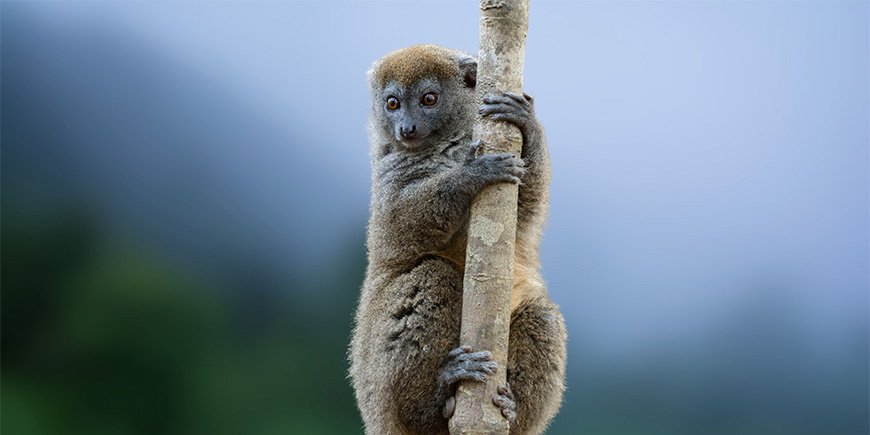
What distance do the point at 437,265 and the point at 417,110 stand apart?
3.85ft

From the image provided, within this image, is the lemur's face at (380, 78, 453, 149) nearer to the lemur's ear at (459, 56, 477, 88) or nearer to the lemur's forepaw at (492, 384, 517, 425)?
the lemur's ear at (459, 56, 477, 88)

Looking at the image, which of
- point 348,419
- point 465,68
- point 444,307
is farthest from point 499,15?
point 348,419

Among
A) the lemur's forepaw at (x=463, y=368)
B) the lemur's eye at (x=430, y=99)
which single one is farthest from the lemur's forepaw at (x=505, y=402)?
the lemur's eye at (x=430, y=99)

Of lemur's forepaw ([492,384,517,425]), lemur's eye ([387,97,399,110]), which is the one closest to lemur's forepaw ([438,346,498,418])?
lemur's forepaw ([492,384,517,425])

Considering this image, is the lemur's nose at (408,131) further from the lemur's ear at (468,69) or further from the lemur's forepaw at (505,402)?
the lemur's forepaw at (505,402)

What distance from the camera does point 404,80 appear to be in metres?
6.30

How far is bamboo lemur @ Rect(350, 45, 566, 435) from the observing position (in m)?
5.30

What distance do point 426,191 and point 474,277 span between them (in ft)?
3.04

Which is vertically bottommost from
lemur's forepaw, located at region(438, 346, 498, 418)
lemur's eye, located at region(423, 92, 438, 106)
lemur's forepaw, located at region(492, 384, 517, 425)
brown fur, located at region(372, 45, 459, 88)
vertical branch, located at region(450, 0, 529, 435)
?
lemur's forepaw, located at region(492, 384, 517, 425)

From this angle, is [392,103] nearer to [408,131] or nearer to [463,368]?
[408,131]

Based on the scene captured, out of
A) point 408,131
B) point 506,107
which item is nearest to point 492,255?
point 506,107

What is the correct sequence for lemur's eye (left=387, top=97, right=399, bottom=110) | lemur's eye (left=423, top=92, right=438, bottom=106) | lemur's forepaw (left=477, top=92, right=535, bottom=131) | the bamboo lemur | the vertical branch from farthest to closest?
lemur's eye (left=387, top=97, right=399, bottom=110), lemur's eye (left=423, top=92, right=438, bottom=106), the bamboo lemur, lemur's forepaw (left=477, top=92, right=535, bottom=131), the vertical branch

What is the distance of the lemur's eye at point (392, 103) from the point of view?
6340 mm

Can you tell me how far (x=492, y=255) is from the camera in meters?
4.92
